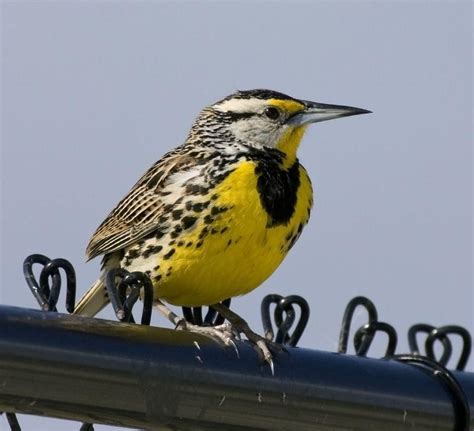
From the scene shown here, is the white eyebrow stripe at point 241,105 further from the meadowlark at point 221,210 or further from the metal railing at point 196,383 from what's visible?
the metal railing at point 196,383

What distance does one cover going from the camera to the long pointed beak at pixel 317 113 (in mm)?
4738

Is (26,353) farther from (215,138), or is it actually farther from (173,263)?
(215,138)

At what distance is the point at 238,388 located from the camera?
2.55 meters

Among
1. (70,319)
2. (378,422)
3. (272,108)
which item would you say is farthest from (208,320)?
(70,319)

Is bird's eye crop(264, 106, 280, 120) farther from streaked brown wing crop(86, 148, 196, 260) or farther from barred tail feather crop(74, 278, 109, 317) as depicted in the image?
barred tail feather crop(74, 278, 109, 317)

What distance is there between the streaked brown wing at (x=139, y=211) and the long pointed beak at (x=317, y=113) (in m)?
0.43

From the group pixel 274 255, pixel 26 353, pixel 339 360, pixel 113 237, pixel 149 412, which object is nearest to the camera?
pixel 26 353

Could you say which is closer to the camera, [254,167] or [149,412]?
[149,412]

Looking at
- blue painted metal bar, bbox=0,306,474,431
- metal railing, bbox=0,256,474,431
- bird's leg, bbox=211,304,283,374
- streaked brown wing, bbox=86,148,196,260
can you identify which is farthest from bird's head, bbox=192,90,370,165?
blue painted metal bar, bbox=0,306,474,431

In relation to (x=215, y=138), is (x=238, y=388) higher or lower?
lower

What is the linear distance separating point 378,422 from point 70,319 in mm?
709

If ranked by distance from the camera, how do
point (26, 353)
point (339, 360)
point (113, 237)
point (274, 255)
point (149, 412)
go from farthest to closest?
point (113, 237), point (274, 255), point (339, 360), point (149, 412), point (26, 353)

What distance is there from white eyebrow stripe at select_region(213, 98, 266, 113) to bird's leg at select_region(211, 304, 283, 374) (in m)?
0.80

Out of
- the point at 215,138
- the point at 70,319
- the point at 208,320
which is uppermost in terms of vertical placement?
the point at 215,138
